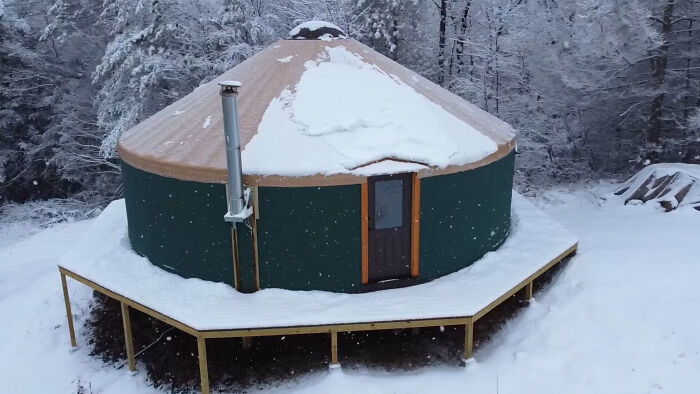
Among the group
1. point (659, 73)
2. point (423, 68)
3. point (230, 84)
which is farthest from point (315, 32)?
point (423, 68)

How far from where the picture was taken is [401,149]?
5.97 metres

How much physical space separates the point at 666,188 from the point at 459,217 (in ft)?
18.1

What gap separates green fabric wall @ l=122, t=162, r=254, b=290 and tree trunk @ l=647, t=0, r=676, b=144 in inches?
397

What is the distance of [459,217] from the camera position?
6.59 m

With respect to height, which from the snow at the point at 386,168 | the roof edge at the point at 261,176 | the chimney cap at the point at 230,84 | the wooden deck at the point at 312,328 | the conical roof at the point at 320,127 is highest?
the chimney cap at the point at 230,84

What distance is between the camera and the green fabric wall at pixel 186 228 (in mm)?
6027

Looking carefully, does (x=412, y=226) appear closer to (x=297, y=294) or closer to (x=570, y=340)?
(x=297, y=294)

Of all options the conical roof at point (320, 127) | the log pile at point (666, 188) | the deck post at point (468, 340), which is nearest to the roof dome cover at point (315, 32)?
the conical roof at point (320, 127)

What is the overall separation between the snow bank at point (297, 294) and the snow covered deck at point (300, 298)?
10 millimetres

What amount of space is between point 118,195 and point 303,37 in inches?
449

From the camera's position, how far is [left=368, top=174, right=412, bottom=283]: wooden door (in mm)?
6039

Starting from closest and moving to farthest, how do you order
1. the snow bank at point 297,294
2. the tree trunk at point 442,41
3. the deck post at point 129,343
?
the snow bank at point 297,294
the deck post at point 129,343
the tree trunk at point 442,41

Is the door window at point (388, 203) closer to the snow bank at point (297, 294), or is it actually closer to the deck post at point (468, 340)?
the snow bank at point (297, 294)

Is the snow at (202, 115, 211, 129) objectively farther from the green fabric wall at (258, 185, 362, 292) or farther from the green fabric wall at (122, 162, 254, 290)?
the green fabric wall at (258, 185, 362, 292)
